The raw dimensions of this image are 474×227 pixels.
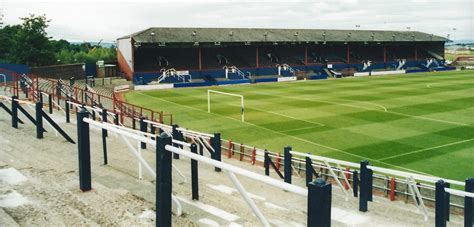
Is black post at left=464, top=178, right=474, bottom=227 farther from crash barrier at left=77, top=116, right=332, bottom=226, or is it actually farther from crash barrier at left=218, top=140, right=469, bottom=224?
crash barrier at left=77, top=116, right=332, bottom=226

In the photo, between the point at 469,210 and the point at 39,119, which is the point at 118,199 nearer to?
the point at 39,119

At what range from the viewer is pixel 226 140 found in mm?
22641

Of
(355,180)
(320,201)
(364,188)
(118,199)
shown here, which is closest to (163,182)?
(118,199)

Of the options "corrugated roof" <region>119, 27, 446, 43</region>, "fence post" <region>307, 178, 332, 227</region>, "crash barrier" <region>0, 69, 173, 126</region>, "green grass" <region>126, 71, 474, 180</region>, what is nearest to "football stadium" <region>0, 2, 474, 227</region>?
"fence post" <region>307, 178, 332, 227</region>

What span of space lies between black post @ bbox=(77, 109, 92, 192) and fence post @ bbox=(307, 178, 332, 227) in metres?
5.72

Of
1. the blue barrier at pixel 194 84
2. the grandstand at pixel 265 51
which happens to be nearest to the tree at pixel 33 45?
the grandstand at pixel 265 51

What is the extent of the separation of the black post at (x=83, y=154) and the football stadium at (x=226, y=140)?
0.02 m

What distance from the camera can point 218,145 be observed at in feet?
44.1

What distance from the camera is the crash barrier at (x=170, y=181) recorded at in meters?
4.50

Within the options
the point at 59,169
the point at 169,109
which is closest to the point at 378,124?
the point at 169,109

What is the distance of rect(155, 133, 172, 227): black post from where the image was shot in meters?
6.60

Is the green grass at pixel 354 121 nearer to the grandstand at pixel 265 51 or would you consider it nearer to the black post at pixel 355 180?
the black post at pixel 355 180

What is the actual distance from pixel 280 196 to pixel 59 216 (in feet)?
18.8

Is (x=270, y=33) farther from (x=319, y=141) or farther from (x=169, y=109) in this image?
(x=319, y=141)
